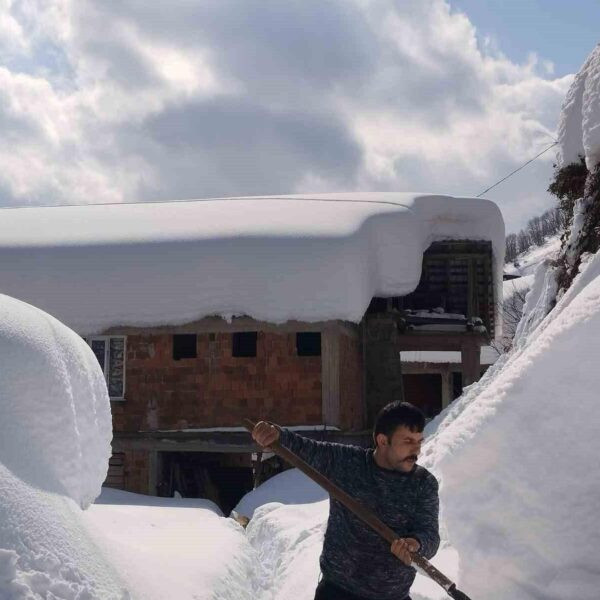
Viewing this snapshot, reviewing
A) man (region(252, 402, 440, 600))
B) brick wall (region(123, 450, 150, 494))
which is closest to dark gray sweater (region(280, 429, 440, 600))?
man (region(252, 402, 440, 600))

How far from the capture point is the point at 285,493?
34.6 ft

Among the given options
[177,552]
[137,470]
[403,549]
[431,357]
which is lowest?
[177,552]

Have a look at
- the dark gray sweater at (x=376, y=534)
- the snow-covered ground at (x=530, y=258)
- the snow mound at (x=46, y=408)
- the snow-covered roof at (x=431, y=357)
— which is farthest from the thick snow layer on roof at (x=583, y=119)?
the snow-covered ground at (x=530, y=258)

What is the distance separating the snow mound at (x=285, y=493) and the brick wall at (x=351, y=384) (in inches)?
73.1

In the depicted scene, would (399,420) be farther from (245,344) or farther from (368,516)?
(245,344)

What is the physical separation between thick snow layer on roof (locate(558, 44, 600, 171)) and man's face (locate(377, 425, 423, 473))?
17.8ft

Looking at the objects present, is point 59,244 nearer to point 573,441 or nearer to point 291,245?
point 291,245

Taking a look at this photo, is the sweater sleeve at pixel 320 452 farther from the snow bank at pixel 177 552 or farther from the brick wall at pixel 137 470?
the brick wall at pixel 137 470

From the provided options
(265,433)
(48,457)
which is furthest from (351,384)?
(265,433)

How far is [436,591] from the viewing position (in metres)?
4.57

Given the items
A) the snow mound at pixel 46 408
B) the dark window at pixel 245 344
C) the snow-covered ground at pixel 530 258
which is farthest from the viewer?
the snow-covered ground at pixel 530 258

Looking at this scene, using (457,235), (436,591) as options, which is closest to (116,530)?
(436,591)

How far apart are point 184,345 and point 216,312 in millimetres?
1571

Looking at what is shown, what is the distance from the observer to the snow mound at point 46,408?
3.79 meters
